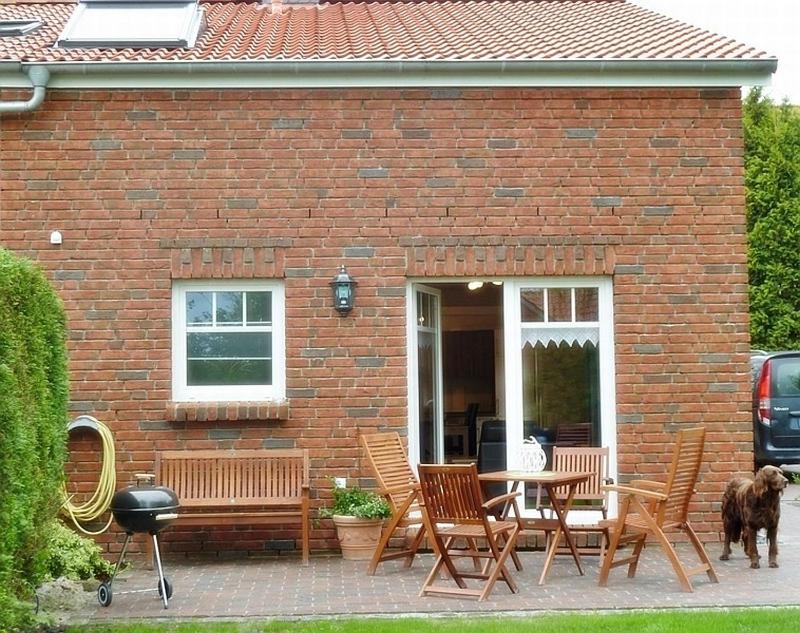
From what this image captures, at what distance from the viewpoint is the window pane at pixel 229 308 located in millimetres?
10234

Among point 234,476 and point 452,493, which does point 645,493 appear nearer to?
point 452,493

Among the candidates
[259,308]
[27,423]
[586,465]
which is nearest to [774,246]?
[586,465]

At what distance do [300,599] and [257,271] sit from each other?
3249 millimetres

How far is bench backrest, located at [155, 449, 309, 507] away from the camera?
32.3ft

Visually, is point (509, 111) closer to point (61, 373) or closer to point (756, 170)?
point (61, 373)

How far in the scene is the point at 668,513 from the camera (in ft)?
27.9

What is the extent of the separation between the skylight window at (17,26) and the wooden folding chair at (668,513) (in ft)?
24.8

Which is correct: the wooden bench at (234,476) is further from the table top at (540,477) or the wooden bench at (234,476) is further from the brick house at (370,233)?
the table top at (540,477)

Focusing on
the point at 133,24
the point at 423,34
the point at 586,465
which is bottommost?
the point at 586,465

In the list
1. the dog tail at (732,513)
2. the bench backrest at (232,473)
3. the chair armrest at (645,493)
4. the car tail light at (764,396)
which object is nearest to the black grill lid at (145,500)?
the bench backrest at (232,473)

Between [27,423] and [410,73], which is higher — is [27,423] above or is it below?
below

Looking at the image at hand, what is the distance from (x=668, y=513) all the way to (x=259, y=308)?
3.99 meters

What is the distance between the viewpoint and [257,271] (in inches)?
398

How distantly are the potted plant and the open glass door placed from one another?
2.45ft
